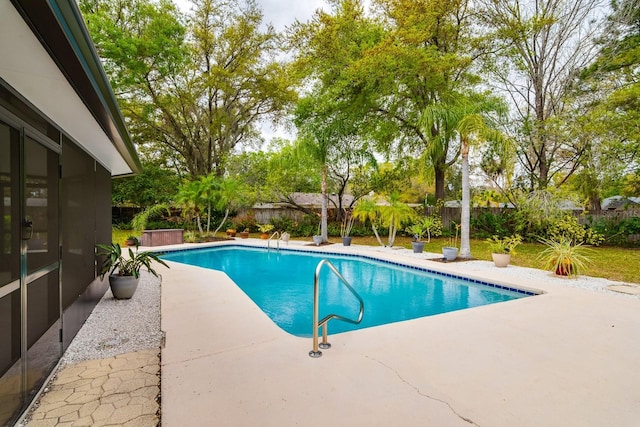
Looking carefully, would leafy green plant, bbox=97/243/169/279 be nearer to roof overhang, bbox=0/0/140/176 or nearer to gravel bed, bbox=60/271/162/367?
gravel bed, bbox=60/271/162/367

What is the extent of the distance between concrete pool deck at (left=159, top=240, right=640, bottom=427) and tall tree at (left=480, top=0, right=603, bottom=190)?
11.2 m

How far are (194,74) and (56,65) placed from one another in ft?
64.2

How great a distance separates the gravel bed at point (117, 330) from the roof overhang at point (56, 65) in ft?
7.67

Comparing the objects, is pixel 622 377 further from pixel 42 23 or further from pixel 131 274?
pixel 131 274

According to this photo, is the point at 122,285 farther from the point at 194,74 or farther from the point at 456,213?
the point at 194,74

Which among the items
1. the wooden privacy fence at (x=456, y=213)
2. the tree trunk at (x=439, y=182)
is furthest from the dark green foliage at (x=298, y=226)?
the tree trunk at (x=439, y=182)

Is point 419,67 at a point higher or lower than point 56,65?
higher

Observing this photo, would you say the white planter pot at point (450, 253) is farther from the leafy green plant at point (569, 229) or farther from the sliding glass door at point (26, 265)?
the sliding glass door at point (26, 265)

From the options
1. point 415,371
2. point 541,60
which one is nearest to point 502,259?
point 415,371

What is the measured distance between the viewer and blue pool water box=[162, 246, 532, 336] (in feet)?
17.8

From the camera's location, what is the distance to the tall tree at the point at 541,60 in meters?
13.2

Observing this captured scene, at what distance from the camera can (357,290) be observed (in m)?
6.91

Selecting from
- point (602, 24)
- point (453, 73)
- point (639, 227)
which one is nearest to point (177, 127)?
point (453, 73)

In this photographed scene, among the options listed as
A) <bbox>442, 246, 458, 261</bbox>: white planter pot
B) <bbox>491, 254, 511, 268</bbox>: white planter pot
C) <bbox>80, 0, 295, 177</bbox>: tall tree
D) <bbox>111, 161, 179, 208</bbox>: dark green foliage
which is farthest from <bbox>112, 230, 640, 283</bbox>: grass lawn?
<bbox>80, 0, 295, 177</bbox>: tall tree
